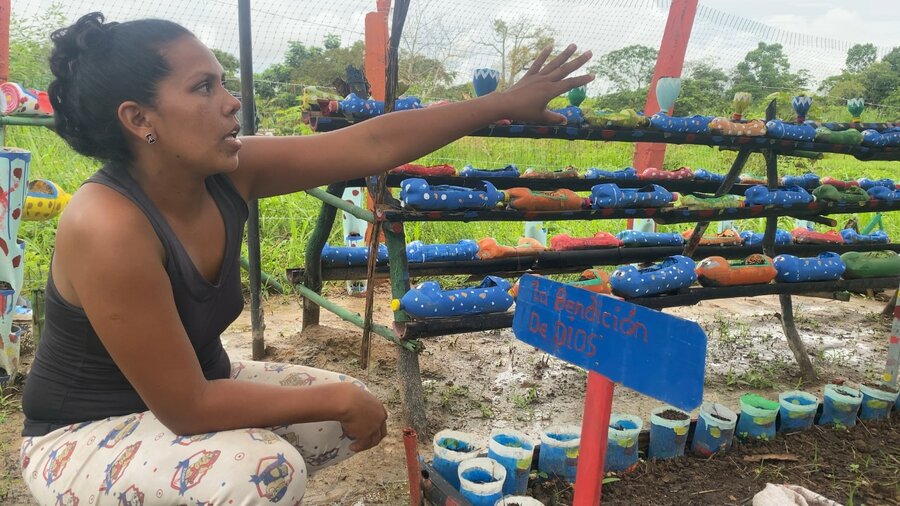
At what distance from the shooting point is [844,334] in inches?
160

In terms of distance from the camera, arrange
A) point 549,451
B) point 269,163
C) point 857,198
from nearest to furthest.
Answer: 1. point 269,163
2. point 549,451
3. point 857,198

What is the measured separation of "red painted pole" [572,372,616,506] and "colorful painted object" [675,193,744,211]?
6.32 ft

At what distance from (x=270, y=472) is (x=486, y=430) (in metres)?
1.46

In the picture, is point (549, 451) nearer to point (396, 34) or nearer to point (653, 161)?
point (396, 34)

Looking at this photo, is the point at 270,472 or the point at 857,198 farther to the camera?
the point at 857,198

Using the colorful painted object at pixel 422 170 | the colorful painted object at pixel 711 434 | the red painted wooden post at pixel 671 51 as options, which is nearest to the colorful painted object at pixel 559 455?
the colorful painted object at pixel 711 434

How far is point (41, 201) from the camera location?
286cm

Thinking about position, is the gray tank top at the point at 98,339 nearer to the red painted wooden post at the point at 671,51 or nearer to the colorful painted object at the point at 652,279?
the colorful painted object at the point at 652,279

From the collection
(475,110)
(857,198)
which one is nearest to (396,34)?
(475,110)

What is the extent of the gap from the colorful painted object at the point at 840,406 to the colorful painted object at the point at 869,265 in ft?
2.88

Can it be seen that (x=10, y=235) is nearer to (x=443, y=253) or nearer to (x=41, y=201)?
(x=41, y=201)

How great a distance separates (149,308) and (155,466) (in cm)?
30

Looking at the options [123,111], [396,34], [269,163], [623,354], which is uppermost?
[396,34]

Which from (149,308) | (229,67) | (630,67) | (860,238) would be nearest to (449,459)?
(149,308)
